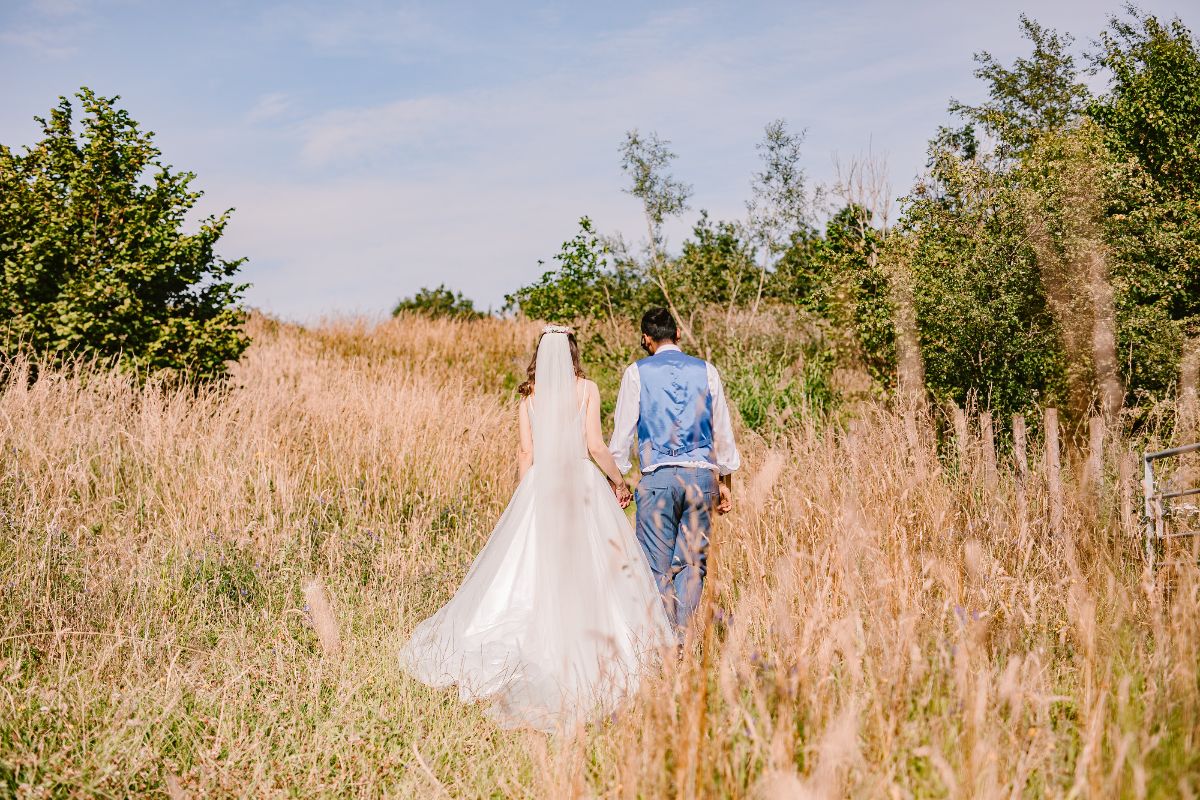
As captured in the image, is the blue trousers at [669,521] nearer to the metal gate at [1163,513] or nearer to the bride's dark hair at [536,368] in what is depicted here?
the bride's dark hair at [536,368]

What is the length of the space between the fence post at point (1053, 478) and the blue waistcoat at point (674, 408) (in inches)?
92.8

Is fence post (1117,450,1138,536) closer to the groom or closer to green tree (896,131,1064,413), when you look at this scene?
green tree (896,131,1064,413)

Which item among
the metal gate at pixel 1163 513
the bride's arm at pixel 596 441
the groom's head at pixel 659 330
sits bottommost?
the metal gate at pixel 1163 513

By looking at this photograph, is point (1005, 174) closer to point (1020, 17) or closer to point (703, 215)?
point (703, 215)

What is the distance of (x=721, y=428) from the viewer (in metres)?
5.14

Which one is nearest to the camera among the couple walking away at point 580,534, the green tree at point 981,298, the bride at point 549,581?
the bride at point 549,581

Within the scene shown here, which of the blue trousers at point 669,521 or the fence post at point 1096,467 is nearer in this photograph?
the blue trousers at point 669,521

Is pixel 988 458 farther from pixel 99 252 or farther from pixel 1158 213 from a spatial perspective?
pixel 99 252

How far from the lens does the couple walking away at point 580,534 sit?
4.48 m

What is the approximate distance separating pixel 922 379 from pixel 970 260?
138 cm

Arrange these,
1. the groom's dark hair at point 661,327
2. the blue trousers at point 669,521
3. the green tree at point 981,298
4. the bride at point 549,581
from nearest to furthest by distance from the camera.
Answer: the bride at point 549,581 → the blue trousers at point 669,521 → the groom's dark hair at point 661,327 → the green tree at point 981,298

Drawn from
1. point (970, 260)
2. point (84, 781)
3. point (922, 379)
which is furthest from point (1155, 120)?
point (84, 781)

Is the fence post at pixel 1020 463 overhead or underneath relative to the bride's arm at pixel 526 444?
underneath

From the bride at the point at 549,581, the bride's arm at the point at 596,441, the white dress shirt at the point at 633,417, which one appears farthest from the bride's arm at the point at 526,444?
the white dress shirt at the point at 633,417
